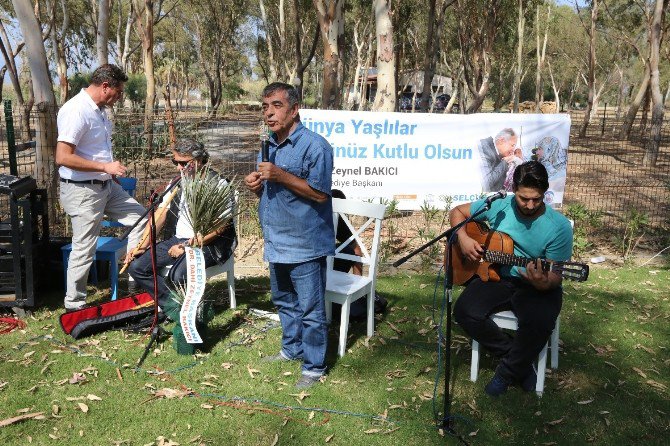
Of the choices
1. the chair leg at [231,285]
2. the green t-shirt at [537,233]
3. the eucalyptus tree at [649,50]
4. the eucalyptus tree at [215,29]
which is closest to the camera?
the green t-shirt at [537,233]

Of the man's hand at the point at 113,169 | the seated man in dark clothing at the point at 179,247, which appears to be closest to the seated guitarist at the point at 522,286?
the seated man in dark clothing at the point at 179,247

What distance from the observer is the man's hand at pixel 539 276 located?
381 centimetres

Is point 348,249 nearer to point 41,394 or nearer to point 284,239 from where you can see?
point 284,239

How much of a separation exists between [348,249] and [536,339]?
6.10 ft

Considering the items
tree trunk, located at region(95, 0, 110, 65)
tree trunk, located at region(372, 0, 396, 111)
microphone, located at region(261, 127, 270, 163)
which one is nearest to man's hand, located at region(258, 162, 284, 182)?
microphone, located at region(261, 127, 270, 163)

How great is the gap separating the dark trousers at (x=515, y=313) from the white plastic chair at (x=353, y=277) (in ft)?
2.74

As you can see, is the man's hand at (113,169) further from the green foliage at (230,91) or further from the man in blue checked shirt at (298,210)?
the green foliage at (230,91)

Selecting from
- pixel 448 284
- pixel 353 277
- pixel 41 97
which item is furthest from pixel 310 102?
pixel 448 284

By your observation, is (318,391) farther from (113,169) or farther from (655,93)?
(655,93)

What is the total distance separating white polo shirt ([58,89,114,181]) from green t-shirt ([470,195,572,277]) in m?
3.17

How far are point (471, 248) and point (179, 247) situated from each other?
2430 mm

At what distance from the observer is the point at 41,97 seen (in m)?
7.34

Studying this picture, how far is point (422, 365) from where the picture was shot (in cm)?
459

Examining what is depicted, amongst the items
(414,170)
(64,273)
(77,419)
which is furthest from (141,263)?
(414,170)
